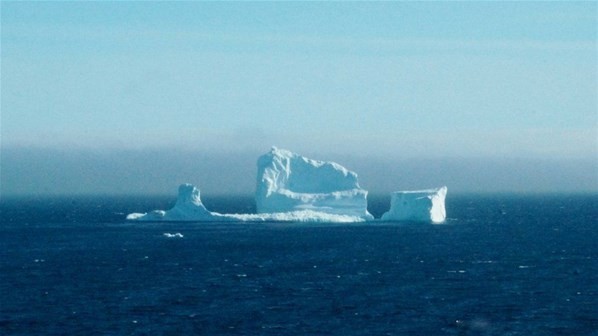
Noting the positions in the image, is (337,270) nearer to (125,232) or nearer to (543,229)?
(125,232)

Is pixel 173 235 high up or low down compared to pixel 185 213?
down

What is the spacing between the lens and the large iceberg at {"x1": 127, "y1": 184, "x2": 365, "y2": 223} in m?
92.1

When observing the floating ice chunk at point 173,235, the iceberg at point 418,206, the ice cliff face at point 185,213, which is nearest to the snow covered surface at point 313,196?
the iceberg at point 418,206

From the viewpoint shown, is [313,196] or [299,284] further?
[313,196]

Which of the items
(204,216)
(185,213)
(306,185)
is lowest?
(204,216)

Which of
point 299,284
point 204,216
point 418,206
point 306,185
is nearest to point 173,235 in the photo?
point 306,185

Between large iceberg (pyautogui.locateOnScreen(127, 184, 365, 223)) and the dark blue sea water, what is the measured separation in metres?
13.7

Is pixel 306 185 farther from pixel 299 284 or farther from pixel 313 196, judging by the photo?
pixel 299 284

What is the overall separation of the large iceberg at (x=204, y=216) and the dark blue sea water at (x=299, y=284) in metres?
13.7

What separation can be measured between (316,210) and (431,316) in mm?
56673

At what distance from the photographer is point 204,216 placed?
9688 centimetres

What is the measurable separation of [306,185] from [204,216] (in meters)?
13.0

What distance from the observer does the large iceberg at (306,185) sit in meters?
90.4

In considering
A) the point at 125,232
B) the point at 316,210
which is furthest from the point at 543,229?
the point at 125,232
